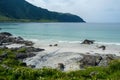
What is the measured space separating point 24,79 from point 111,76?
20.4ft

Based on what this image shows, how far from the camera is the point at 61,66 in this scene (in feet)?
140

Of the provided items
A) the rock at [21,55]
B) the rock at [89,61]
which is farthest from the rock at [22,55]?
the rock at [89,61]

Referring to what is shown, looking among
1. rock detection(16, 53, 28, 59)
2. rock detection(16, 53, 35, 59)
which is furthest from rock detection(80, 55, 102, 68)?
rock detection(16, 53, 28, 59)

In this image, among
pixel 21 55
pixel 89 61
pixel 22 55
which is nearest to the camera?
pixel 89 61

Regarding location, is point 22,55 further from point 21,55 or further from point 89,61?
point 89,61

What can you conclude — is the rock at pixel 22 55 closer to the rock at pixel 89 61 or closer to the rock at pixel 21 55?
the rock at pixel 21 55

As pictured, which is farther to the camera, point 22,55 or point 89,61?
point 22,55

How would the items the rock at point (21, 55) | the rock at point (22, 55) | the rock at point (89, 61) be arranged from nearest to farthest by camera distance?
the rock at point (89, 61) < the rock at point (21, 55) < the rock at point (22, 55)

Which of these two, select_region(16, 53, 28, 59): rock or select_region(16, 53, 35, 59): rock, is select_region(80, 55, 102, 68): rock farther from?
select_region(16, 53, 28, 59): rock

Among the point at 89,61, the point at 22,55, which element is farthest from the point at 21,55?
the point at 89,61

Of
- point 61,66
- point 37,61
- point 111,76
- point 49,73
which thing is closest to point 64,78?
point 49,73

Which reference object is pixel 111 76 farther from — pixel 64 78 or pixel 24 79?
pixel 24 79

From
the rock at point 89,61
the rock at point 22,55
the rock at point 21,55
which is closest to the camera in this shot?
the rock at point 89,61

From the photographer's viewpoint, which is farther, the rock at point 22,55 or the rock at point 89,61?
the rock at point 22,55
